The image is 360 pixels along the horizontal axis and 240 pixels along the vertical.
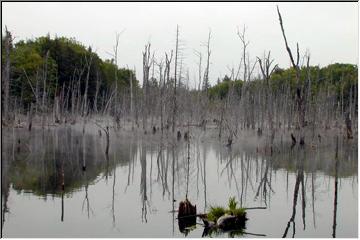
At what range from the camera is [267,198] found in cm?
935

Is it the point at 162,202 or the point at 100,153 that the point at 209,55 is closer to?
the point at 100,153

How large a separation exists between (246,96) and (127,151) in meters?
12.7

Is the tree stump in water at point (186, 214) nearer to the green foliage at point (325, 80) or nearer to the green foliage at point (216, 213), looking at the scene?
the green foliage at point (216, 213)

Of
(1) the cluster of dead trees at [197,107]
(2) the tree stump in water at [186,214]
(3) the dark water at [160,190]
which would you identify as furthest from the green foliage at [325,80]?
(2) the tree stump in water at [186,214]

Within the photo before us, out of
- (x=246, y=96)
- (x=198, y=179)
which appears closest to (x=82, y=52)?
(x=246, y=96)

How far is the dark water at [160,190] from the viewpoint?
7.21 m

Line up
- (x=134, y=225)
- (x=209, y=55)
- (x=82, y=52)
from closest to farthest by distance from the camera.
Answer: (x=134, y=225) → (x=209, y=55) → (x=82, y=52)

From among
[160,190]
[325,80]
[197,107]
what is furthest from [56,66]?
[160,190]

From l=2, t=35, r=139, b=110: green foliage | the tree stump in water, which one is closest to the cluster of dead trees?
l=2, t=35, r=139, b=110: green foliage

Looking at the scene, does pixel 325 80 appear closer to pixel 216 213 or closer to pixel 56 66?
pixel 56 66

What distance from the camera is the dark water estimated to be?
721 cm

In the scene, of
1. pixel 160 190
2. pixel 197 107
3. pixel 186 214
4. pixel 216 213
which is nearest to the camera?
pixel 216 213

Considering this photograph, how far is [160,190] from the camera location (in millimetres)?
10062

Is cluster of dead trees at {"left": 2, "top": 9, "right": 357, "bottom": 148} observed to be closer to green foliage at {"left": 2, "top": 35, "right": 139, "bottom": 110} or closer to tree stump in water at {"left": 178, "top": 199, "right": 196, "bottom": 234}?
green foliage at {"left": 2, "top": 35, "right": 139, "bottom": 110}
